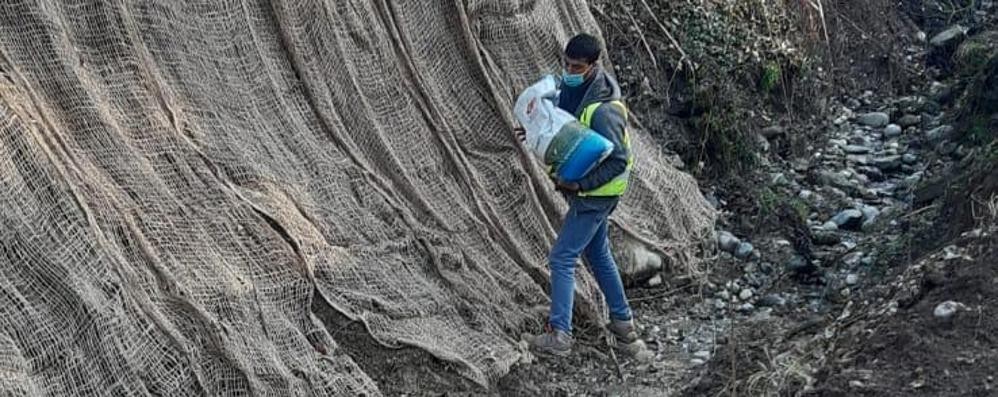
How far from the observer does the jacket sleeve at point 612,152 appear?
19.8 feet

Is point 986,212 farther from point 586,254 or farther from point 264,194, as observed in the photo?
point 264,194

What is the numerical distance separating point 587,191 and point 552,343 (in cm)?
86

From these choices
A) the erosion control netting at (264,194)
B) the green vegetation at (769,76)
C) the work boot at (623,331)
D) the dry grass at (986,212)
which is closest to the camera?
the erosion control netting at (264,194)

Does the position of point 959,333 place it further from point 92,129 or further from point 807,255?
point 92,129

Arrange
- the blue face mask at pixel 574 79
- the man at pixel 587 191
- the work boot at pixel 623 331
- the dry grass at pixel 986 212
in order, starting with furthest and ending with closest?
the work boot at pixel 623 331, the dry grass at pixel 986 212, the blue face mask at pixel 574 79, the man at pixel 587 191

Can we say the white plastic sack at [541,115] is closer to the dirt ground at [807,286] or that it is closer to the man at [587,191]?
the man at [587,191]

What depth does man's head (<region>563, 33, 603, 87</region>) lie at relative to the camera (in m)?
6.06

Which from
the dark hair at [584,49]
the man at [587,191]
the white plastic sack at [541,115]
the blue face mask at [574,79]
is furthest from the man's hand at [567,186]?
the dark hair at [584,49]

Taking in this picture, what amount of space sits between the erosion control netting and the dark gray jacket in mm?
994

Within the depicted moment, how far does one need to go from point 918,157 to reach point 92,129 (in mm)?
6038

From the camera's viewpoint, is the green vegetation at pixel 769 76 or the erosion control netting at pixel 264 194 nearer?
the erosion control netting at pixel 264 194

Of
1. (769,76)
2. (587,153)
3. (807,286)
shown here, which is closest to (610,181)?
(587,153)

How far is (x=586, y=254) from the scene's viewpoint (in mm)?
6676

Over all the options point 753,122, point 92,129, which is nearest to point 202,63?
point 92,129
